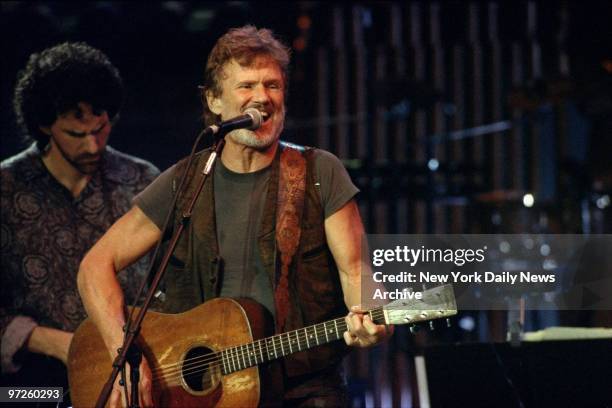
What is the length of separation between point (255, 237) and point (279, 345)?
0.47 meters

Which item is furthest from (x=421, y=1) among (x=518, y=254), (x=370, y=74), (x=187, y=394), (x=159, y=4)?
(x=187, y=394)

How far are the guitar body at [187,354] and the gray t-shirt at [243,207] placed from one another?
108mm

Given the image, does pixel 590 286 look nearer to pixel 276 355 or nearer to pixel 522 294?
pixel 522 294

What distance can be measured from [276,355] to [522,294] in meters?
1.16

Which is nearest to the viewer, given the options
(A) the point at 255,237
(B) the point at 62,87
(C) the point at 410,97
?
(A) the point at 255,237

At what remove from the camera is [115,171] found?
14.2 ft

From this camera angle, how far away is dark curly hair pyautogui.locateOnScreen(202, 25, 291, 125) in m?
3.56

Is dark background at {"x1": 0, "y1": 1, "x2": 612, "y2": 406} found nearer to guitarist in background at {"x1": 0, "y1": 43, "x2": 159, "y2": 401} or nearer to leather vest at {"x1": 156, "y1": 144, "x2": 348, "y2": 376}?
guitarist in background at {"x1": 0, "y1": 43, "x2": 159, "y2": 401}

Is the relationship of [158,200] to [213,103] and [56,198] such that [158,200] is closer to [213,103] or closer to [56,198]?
[213,103]

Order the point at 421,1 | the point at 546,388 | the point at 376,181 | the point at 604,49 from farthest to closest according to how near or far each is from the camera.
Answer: the point at 421,1
the point at 604,49
the point at 376,181
the point at 546,388

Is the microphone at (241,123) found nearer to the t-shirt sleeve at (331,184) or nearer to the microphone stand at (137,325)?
the microphone stand at (137,325)

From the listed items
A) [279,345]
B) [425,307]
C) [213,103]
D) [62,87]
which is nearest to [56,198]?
[62,87]

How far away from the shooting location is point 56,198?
14.0ft

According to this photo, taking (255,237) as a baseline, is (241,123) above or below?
above
